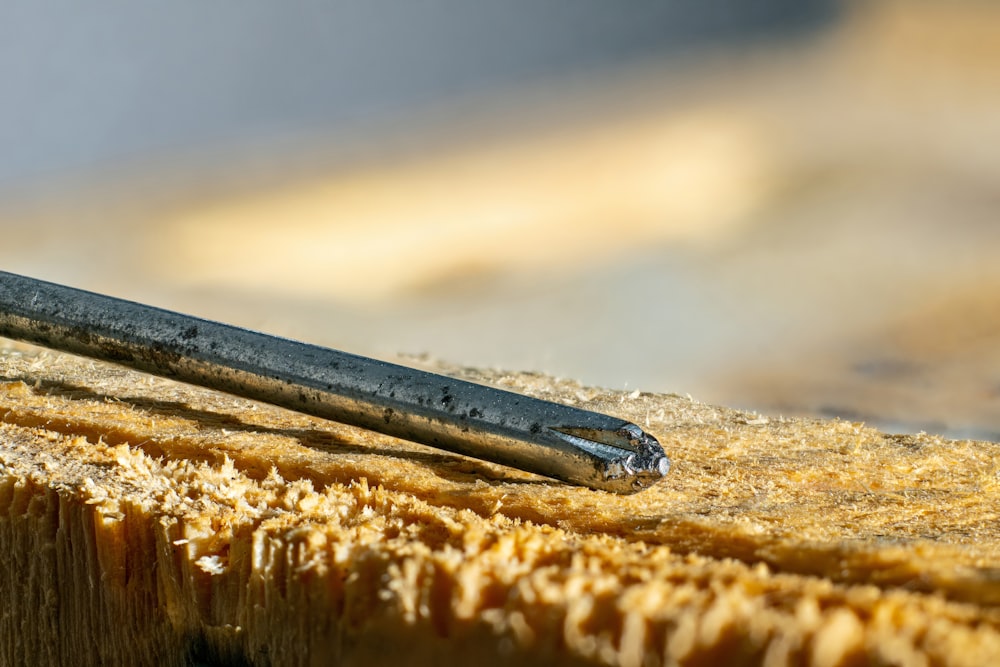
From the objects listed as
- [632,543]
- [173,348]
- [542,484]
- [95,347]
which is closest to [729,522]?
[632,543]

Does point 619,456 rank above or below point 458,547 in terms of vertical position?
above

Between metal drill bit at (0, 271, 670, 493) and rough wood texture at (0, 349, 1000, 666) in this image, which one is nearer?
rough wood texture at (0, 349, 1000, 666)

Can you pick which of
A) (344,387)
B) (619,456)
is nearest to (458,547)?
(619,456)

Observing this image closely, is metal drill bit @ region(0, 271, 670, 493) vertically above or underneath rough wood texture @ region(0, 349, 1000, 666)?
above

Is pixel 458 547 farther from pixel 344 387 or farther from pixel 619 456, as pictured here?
pixel 344 387

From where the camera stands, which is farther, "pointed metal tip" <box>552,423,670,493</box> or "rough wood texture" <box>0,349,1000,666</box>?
"pointed metal tip" <box>552,423,670,493</box>
